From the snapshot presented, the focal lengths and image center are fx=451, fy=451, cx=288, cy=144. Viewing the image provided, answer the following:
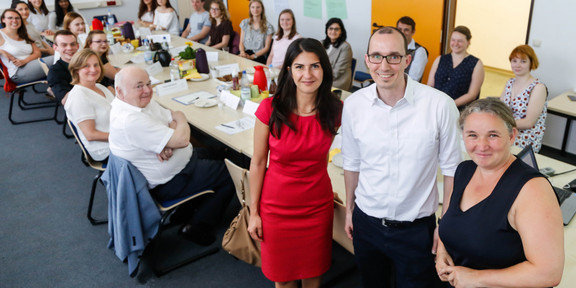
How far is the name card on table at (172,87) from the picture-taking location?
13.5ft

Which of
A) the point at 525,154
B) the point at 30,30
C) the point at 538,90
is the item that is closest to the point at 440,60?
the point at 538,90

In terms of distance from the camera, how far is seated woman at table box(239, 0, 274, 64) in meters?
5.83

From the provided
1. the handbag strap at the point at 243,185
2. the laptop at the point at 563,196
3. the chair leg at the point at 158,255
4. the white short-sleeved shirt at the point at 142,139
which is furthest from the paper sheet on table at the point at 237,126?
the laptop at the point at 563,196

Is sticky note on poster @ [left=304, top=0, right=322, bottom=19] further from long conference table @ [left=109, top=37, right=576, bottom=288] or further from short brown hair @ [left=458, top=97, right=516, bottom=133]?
short brown hair @ [left=458, top=97, right=516, bottom=133]

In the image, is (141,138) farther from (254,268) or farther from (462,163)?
(462,163)

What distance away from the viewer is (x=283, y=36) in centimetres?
529

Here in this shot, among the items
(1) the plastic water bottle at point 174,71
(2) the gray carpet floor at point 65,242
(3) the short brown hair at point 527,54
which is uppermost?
(3) the short brown hair at point 527,54

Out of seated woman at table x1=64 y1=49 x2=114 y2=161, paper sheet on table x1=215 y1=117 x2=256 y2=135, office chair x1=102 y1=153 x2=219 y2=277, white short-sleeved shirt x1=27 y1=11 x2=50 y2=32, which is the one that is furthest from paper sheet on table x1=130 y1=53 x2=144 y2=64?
white short-sleeved shirt x1=27 y1=11 x2=50 y2=32

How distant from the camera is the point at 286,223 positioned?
7.10 ft

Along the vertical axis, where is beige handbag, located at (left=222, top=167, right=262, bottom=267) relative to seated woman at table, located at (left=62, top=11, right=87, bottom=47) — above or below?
below

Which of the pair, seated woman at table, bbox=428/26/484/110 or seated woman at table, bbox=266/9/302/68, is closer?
seated woman at table, bbox=428/26/484/110

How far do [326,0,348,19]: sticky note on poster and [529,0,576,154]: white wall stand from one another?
8.89 feet

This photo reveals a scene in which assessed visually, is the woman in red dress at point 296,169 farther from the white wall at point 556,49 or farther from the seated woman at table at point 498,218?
the white wall at point 556,49

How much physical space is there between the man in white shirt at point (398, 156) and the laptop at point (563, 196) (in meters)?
0.62
